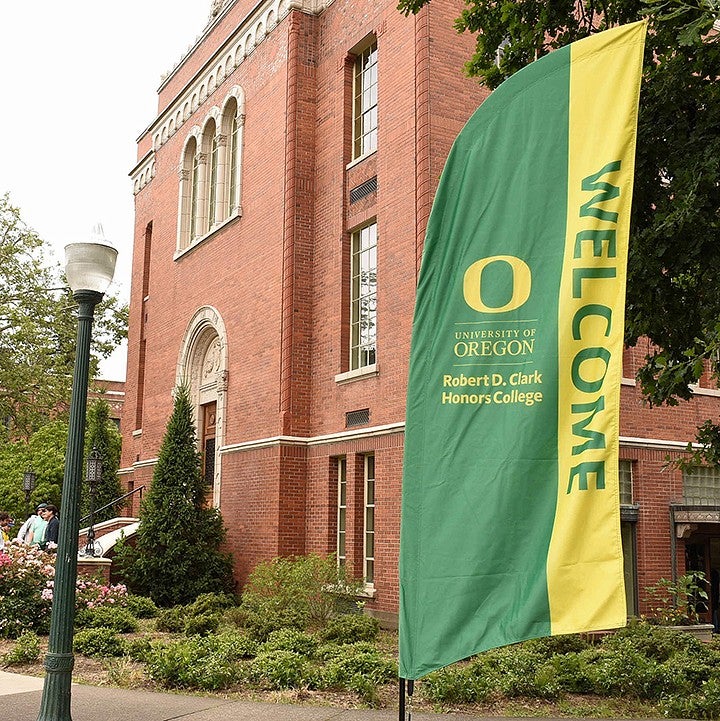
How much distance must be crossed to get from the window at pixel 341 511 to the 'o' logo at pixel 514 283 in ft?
42.9

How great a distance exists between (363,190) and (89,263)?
10.8 m

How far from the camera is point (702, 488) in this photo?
17.6m

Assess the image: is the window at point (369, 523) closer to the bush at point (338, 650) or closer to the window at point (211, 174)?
the bush at point (338, 650)

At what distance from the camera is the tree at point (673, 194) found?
309 inches

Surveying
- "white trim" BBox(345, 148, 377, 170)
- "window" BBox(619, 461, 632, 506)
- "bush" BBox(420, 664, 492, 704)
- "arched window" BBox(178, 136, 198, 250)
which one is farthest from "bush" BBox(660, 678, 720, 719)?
"arched window" BBox(178, 136, 198, 250)

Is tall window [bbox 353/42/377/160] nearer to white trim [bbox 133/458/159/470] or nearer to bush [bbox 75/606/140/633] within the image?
bush [bbox 75/606/140/633]

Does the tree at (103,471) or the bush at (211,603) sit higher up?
the tree at (103,471)

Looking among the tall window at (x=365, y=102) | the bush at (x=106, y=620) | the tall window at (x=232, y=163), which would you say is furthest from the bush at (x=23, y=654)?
the tall window at (x=232, y=163)

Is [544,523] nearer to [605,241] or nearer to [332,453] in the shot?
[605,241]

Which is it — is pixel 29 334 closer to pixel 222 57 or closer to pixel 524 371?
pixel 222 57

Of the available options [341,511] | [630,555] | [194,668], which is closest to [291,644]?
[194,668]

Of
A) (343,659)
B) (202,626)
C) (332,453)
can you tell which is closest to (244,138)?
(332,453)

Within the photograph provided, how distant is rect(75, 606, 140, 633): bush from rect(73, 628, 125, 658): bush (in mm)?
1793

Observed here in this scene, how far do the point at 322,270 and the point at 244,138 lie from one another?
16.5 ft
